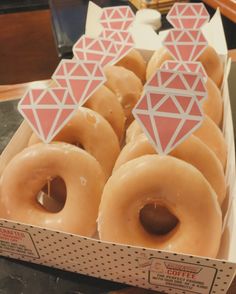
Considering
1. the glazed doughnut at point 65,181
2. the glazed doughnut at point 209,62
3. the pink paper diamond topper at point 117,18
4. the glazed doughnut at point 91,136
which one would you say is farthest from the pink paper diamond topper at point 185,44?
the glazed doughnut at point 65,181

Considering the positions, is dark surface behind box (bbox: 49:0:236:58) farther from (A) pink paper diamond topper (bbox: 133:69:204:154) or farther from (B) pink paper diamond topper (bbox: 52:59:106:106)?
(A) pink paper diamond topper (bbox: 133:69:204:154)

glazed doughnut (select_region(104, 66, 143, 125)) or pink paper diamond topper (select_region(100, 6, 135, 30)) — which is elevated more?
pink paper diamond topper (select_region(100, 6, 135, 30))

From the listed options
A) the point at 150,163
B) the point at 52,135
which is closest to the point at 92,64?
the point at 52,135

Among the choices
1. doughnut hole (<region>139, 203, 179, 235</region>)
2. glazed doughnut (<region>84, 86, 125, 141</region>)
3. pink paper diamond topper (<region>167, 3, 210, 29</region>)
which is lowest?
doughnut hole (<region>139, 203, 179, 235</region>)

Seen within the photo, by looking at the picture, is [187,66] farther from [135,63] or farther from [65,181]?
[65,181]

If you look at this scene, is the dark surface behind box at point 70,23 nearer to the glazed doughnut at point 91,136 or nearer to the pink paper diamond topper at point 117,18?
the pink paper diamond topper at point 117,18

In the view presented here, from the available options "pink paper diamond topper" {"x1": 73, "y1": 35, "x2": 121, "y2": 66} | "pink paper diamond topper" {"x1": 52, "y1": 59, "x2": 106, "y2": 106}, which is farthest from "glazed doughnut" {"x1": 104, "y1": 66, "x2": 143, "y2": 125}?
"pink paper diamond topper" {"x1": 52, "y1": 59, "x2": 106, "y2": 106}
